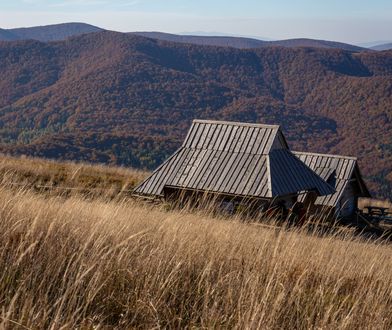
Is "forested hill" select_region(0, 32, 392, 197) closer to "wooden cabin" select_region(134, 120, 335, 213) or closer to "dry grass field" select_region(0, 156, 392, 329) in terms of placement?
"wooden cabin" select_region(134, 120, 335, 213)

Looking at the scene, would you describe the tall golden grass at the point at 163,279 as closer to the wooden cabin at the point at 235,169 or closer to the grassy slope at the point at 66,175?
the grassy slope at the point at 66,175

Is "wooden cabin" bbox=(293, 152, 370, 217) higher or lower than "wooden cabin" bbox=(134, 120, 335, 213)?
lower

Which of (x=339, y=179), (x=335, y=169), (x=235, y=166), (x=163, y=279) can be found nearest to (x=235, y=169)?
(x=235, y=166)

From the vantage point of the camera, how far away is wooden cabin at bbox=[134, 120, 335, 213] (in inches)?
707

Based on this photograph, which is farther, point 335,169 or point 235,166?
point 335,169

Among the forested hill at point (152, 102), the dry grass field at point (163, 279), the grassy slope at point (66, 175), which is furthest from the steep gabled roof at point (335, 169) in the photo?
the forested hill at point (152, 102)

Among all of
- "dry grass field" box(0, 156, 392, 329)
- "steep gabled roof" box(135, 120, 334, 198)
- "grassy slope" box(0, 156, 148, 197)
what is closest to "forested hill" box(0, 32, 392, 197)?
"grassy slope" box(0, 156, 148, 197)

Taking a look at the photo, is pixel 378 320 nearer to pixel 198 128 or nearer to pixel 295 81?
pixel 198 128

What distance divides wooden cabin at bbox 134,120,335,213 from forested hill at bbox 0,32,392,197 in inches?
2188

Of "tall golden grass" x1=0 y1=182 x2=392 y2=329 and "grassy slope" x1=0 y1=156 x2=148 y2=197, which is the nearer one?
"tall golden grass" x1=0 y1=182 x2=392 y2=329

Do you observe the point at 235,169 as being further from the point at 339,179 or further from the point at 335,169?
the point at 335,169

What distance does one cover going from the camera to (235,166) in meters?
18.7

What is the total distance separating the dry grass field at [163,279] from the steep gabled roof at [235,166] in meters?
12.0

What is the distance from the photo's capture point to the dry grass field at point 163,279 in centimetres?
367
